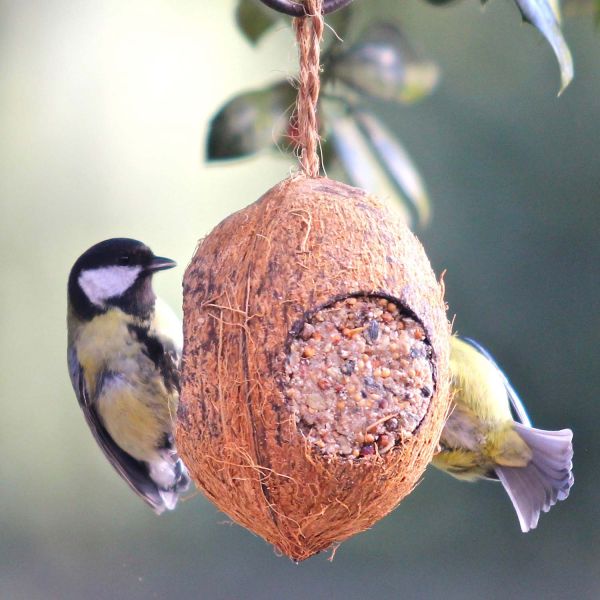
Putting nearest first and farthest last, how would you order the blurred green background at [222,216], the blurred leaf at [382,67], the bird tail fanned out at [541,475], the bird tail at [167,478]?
the blurred leaf at [382,67]
the bird tail fanned out at [541,475]
the bird tail at [167,478]
the blurred green background at [222,216]

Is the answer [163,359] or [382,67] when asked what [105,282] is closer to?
[163,359]

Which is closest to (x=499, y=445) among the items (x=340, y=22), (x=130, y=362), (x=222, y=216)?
(x=130, y=362)

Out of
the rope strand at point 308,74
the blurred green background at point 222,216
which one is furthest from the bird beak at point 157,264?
the blurred green background at point 222,216

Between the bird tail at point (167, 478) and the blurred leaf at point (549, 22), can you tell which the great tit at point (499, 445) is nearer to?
the bird tail at point (167, 478)

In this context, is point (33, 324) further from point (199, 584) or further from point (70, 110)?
point (199, 584)

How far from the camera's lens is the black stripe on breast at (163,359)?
6.84 ft

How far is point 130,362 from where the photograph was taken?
2096 millimetres

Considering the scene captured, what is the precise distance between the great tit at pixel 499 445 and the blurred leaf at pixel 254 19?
2.35 ft

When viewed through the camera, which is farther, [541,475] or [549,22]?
[541,475]

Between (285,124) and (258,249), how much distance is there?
440 mm

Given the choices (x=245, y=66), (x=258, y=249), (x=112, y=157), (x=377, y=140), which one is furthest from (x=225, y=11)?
(x=258, y=249)

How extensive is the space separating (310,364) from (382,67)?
2.10 feet

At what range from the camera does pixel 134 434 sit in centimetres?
212

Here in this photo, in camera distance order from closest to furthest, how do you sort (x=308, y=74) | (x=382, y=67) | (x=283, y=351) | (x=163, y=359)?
1. (x=283, y=351)
2. (x=308, y=74)
3. (x=382, y=67)
4. (x=163, y=359)
